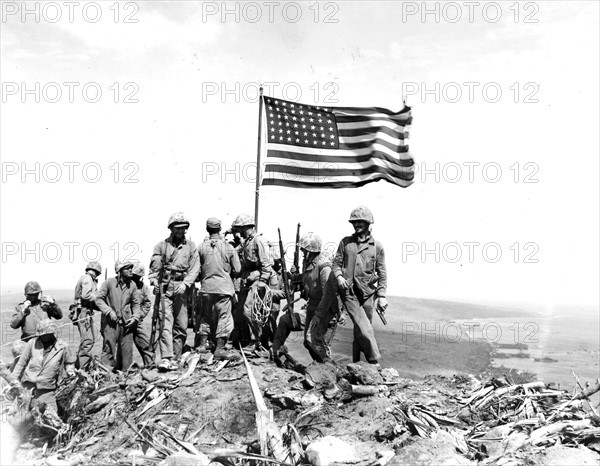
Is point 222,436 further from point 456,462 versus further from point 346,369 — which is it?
point 456,462

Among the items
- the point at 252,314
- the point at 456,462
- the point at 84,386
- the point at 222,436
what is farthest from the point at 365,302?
the point at 84,386

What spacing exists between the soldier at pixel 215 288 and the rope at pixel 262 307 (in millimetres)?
401

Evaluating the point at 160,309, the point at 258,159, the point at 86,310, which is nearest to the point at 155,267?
the point at 160,309

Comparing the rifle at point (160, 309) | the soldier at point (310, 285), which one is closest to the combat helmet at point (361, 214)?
the soldier at point (310, 285)

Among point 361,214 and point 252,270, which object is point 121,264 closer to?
point 252,270

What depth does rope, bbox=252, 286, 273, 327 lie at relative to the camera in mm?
10582

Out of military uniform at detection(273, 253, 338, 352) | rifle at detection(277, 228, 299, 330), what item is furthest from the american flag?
military uniform at detection(273, 253, 338, 352)

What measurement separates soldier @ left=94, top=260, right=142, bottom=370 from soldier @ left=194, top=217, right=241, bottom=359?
3.98ft

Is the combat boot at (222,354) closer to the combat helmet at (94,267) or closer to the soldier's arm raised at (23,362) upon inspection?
the soldier's arm raised at (23,362)

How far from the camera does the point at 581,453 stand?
6332 mm

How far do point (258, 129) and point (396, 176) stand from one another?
3.03 m

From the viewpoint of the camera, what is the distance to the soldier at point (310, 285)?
380 inches

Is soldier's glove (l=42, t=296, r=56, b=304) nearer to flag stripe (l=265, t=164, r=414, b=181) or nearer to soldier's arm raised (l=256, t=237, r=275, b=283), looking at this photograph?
soldier's arm raised (l=256, t=237, r=275, b=283)

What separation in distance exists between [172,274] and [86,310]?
6.93 feet
